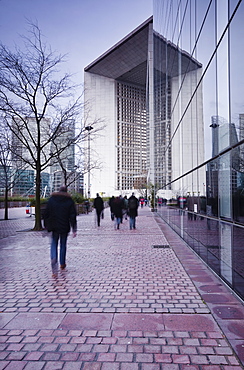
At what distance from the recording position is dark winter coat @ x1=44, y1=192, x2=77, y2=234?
6637 mm

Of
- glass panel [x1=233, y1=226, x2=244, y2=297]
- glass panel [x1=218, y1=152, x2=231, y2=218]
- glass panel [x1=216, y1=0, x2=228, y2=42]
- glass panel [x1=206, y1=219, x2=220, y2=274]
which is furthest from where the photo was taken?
glass panel [x1=206, y1=219, x2=220, y2=274]

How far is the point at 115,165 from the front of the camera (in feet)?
384

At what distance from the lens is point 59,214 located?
6.66 meters

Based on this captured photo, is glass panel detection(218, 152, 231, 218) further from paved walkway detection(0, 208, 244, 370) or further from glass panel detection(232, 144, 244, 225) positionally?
paved walkway detection(0, 208, 244, 370)

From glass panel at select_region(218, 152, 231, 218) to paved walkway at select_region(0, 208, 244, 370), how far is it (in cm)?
127

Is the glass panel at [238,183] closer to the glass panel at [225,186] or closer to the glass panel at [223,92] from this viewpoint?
the glass panel at [225,186]

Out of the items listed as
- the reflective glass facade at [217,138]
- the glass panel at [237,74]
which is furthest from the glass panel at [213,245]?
the glass panel at [237,74]

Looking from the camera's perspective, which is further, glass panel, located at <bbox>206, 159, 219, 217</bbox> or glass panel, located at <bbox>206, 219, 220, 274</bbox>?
glass panel, located at <bbox>206, 159, 219, 217</bbox>

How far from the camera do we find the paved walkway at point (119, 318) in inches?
117

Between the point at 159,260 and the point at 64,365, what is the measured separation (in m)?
4.98

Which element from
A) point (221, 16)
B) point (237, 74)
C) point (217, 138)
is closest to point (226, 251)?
point (217, 138)

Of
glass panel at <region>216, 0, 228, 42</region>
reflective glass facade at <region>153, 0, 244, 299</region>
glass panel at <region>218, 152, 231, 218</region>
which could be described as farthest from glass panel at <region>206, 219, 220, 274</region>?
glass panel at <region>216, 0, 228, 42</region>

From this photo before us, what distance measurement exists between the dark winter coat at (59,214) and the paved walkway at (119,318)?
93 centimetres

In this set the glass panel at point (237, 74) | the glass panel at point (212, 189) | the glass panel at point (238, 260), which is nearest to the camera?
the glass panel at point (238, 260)
